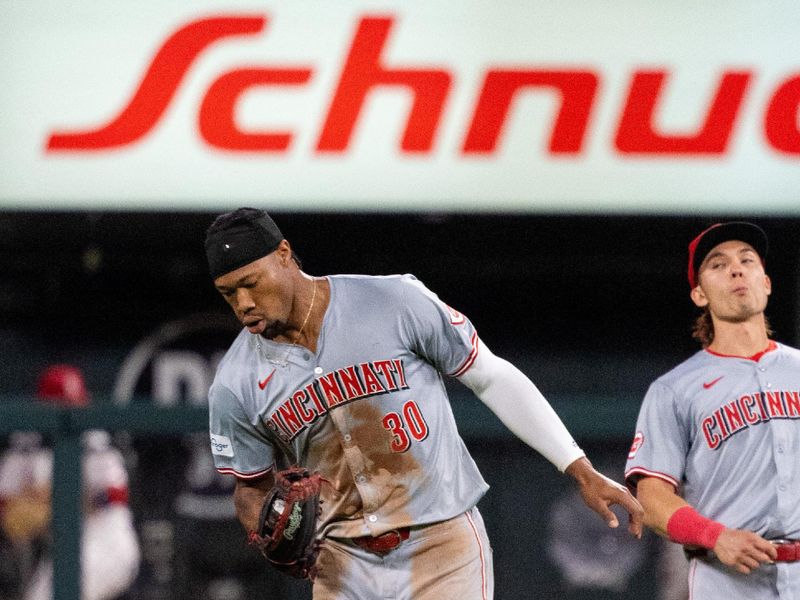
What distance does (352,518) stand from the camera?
10.7 feet

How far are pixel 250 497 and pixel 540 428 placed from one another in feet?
2.30

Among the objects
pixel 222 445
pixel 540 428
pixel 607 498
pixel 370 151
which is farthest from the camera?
pixel 370 151

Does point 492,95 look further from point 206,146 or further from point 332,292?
point 332,292

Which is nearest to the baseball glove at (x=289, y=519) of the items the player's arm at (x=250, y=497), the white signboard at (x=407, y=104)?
the player's arm at (x=250, y=497)

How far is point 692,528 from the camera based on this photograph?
329 centimetres

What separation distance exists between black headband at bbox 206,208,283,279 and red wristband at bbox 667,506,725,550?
3.75 feet

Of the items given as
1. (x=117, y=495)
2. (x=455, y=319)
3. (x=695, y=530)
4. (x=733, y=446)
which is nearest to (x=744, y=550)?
(x=695, y=530)

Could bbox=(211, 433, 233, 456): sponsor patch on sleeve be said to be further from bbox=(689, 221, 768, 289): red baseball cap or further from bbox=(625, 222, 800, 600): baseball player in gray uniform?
bbox=(689, 221, 768, 289): red baseball cap

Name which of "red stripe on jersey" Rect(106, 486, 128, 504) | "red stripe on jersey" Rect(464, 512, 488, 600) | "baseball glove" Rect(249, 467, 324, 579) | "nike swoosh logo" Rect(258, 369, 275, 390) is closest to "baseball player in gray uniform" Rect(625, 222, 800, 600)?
"red stripe on jersey" Rect(464, 512, 488, 600)

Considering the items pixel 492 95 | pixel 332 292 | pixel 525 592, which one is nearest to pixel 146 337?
pixel 492 95

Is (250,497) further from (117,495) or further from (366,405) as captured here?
(117,495)

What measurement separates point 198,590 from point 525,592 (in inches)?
44.0

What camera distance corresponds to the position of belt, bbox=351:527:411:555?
3205 millimetres

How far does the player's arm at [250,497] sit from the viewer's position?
129 inches
